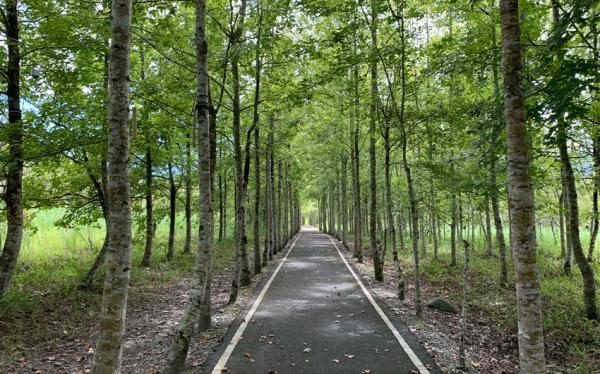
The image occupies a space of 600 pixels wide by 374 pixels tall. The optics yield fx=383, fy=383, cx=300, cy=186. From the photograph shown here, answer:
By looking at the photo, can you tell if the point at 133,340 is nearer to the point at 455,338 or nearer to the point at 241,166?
the point at 241,166

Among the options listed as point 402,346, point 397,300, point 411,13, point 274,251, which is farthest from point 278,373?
point 274,251

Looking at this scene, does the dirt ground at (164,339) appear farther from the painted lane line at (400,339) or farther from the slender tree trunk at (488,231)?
the slender tree trunk at (488,231)

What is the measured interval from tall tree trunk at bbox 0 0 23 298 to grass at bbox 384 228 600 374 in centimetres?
1253

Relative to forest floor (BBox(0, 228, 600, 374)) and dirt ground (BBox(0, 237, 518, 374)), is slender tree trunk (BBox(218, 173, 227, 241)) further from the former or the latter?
A: dirt ground (BBox(0, 237, 518, 374))

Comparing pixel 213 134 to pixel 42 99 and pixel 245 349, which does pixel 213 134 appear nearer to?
pixel 245 349

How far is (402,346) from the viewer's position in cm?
738

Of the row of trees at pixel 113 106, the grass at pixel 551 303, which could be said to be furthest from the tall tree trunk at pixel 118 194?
the grass at pixel 551 303

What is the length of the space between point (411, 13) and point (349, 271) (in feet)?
36.3

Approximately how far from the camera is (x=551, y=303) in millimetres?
11492

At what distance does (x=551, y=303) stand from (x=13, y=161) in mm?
15160

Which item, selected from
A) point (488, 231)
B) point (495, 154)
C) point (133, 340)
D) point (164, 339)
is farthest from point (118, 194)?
point (488, 231)

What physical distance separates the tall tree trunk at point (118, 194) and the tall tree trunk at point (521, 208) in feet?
14.8

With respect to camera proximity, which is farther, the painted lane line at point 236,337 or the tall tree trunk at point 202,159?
the tall tree trunk at point 202,159

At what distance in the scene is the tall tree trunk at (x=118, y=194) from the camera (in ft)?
14.0
